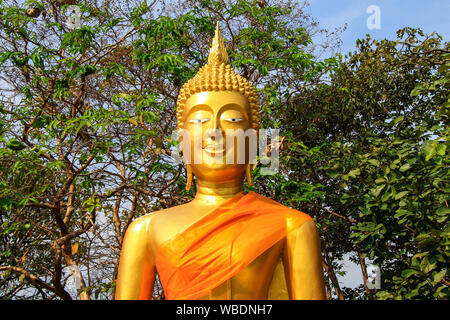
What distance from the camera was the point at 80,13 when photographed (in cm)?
686

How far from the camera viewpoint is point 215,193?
3.42m

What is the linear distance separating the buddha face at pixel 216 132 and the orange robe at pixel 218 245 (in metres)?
0.27

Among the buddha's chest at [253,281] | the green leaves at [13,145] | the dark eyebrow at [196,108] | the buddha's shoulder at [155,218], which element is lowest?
the buddha's chest at [253,281]

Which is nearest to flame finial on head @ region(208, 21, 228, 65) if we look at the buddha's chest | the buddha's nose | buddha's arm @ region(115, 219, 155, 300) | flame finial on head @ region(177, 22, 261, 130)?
flame finial on head @ region(177, 22, 261, 130)

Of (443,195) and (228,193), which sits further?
(443,195)

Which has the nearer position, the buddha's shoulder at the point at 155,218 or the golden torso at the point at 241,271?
the golden torso at the point at 241,271

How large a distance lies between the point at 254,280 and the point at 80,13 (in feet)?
17.5

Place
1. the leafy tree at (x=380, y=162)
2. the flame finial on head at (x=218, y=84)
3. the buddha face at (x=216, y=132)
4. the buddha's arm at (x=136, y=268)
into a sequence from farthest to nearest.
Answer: the leafy tree at (x=380, y=162)
the flame finial on head at (x=218, y=84)
the buddha face at (x=216, y=132)
the buddha's arm at (x=136, y=268)

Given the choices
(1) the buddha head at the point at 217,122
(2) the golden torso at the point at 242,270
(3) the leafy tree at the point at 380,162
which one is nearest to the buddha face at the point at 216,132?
(1) the buddha head at the point at 217,122

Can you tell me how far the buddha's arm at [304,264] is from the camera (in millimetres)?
3010

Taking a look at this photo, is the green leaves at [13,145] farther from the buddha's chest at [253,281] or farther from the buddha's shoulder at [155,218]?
the buddha's chest at [253,281]

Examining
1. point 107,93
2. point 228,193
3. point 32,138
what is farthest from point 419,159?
point 32,138

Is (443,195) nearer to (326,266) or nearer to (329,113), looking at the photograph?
(326,266)

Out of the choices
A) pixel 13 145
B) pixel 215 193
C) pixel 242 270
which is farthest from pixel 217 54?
pixel 13 145
